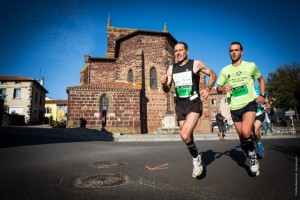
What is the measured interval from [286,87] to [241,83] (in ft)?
129

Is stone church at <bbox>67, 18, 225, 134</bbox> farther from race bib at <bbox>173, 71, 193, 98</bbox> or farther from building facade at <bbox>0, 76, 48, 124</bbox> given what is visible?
building facade at <bbox>0, 76, 48, 124</bbox>

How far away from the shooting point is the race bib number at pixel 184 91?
12.0 feet

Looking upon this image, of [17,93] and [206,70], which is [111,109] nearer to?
[206,70]

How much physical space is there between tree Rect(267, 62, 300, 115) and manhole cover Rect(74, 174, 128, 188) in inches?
1594

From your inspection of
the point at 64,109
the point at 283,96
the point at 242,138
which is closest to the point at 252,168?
the point at 242,138

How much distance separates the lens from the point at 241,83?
12.6 ft

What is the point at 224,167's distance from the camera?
3.97m

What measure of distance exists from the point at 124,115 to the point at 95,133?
5577 millimetres

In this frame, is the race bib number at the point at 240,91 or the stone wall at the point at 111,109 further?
the stone wall at the point at 111,109

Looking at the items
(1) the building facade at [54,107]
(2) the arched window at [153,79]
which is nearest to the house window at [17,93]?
(1) the building facade at [54,107]

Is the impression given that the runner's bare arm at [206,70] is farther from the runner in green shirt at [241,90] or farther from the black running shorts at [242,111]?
the black running shorts at [242,111]

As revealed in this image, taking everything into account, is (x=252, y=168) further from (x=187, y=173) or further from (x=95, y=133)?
(x=95, y=133)

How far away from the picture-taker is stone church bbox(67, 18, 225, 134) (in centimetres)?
1725

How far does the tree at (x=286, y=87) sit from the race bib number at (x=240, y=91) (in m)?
38.6
